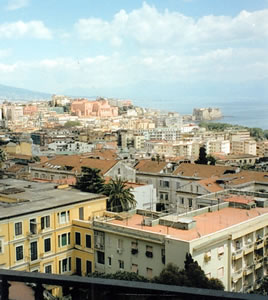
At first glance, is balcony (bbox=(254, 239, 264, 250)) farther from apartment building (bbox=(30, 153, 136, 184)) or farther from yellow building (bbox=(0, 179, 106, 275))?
apartment building (bbox=(30, 153, 136, 184))

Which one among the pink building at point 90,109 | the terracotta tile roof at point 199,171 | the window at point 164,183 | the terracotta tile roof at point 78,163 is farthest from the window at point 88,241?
the pink building at point 90,109

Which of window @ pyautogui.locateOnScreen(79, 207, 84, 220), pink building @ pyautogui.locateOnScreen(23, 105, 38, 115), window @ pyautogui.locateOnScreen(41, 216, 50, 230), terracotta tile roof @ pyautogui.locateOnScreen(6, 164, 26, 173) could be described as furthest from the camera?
pink building @ pyautogui.locateOnScreen(23, 105, 38, 115)

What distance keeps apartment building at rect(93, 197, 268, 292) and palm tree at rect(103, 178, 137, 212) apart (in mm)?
712

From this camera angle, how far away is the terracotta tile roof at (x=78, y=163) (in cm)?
775

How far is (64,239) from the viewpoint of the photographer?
4242 mm

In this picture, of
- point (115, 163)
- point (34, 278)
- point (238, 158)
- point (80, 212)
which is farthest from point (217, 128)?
point (34, 278)

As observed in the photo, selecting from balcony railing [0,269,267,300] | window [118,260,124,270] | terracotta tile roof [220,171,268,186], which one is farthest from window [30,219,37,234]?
balcony railing [0,269,267,300]

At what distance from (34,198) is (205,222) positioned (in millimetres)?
1699

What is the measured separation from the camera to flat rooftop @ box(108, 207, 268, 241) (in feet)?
12.0

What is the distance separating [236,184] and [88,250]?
2906 millimetres

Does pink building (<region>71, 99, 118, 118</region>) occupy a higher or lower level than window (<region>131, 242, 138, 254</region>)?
higher

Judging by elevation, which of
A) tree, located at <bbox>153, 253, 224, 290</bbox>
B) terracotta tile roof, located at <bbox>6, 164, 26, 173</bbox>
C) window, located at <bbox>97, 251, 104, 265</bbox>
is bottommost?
window, located at <bbox>97, 251, 104, 265</bbox>

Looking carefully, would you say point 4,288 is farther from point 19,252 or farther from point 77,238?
point 77,238

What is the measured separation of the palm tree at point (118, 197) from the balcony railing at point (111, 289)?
14.6 feet
